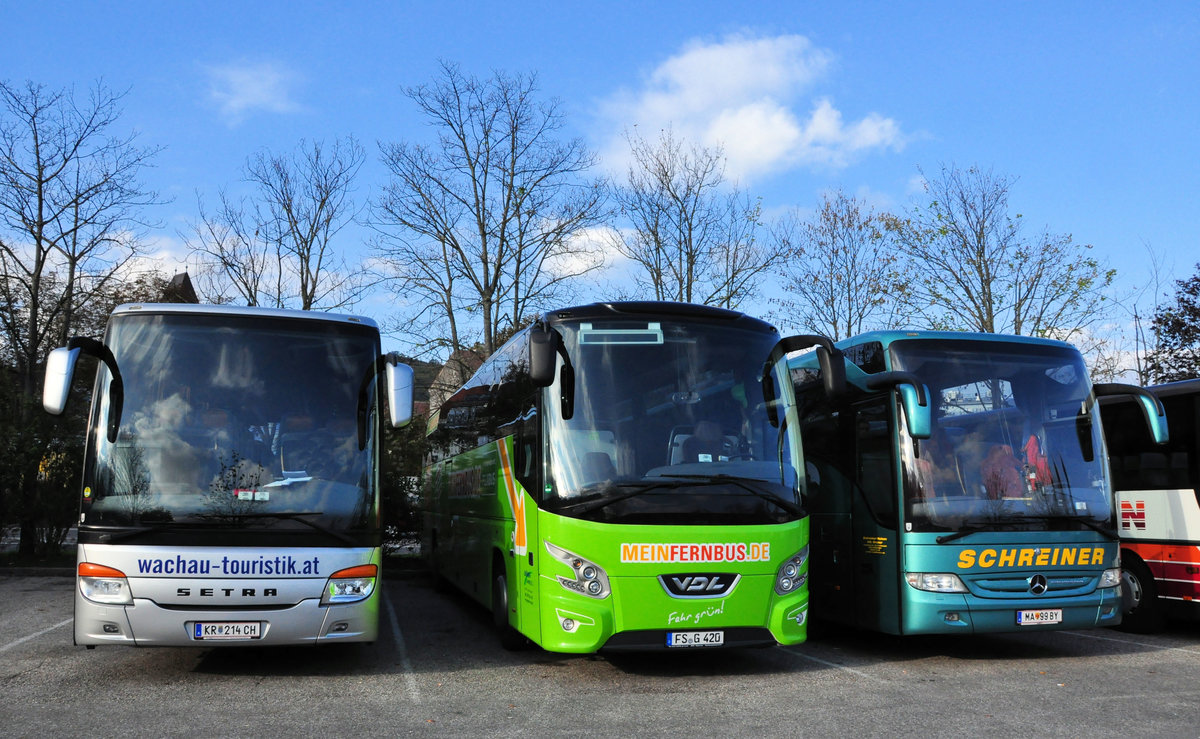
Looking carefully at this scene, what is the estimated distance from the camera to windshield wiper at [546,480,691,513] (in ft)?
26.2

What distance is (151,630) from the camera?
758 cm

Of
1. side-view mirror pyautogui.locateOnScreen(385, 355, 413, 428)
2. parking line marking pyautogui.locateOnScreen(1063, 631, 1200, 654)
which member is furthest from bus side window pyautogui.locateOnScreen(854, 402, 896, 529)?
side-view mirror pyautogui.locateOnScreen(385, 355, 413, 428)

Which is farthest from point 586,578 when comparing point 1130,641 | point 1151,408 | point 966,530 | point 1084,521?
point 1130,641

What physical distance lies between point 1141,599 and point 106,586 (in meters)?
10.7

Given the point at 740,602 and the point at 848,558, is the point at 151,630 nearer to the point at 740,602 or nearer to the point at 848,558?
the point at 740,602

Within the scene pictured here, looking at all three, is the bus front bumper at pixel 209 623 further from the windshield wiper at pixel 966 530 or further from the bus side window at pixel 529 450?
the windshield wiper at pixel 966 530

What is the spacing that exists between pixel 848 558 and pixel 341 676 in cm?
518

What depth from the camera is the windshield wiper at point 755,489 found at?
8.18 meters

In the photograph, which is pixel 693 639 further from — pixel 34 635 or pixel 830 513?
pixel 34 635

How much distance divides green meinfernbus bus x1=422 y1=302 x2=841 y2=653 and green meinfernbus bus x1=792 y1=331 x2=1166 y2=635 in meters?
1.12

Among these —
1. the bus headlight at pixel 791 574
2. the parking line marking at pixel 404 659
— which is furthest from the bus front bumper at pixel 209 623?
the bus headlight at pixel 791 574

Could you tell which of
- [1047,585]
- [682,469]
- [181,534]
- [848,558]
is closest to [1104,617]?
[1047,585]

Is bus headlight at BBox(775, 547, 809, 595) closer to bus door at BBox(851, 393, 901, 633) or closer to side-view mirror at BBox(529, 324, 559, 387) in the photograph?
bus door at BBox(851, 393, 901, 633)

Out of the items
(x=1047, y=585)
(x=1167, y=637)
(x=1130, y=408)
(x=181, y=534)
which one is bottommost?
(x=1167, y=637)
